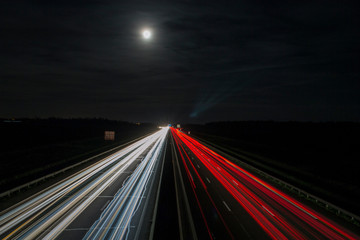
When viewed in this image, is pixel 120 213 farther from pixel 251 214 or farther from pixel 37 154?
pixel 37 154

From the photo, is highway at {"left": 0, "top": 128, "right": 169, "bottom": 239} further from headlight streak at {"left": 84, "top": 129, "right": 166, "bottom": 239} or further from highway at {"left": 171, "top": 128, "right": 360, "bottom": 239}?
highway at {"left": 171, "top": 128, "right": 360, "bottom": 239}

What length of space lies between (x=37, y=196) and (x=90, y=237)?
30.4ft

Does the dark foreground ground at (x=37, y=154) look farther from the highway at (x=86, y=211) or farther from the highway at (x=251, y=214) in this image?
the highway at (x=251, y=214)

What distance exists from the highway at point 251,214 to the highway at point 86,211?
3.75m

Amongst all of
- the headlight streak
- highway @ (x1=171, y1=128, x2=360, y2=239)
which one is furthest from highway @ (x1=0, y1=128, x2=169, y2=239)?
highway @ (x1=171, y1=128, x2=360, y2=239)

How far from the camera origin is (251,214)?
52.3 feet

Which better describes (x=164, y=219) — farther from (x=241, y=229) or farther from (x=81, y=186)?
(x=81, y=186)

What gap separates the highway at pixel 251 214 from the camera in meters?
13.4

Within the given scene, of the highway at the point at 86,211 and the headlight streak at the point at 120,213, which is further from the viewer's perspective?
the highway at the point at 86,211

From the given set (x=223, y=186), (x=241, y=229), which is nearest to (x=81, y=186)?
(x=223, y=186)

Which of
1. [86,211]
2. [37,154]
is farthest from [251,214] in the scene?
[37,154]

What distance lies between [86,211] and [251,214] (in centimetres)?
1094

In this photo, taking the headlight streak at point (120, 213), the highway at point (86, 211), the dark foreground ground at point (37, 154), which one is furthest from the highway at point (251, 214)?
the dark foreground ground at point (37, 154)

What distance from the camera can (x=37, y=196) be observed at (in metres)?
18.7
